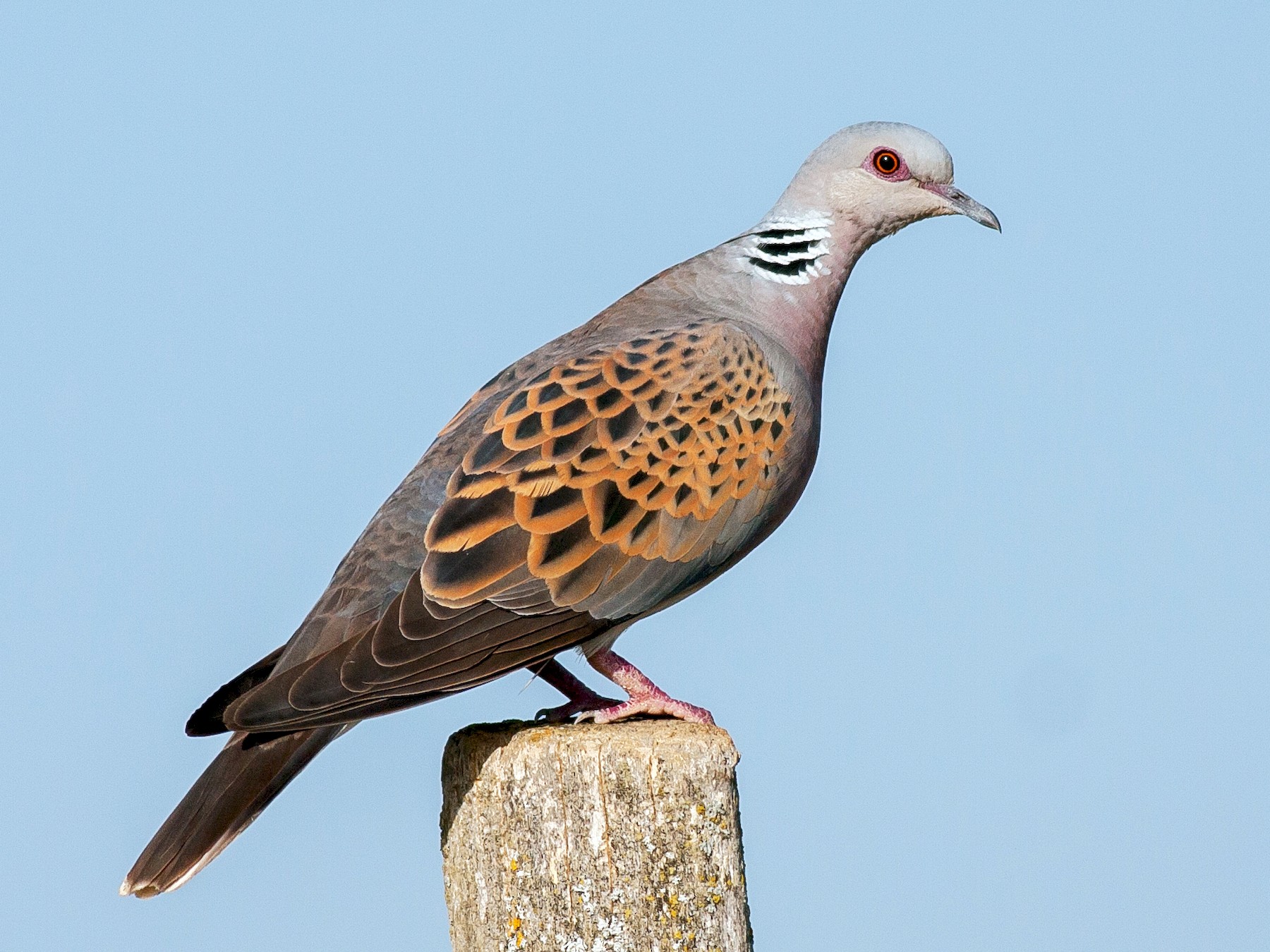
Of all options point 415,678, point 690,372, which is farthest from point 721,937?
point 690,372

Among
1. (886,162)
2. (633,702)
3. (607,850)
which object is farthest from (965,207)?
(607,850)

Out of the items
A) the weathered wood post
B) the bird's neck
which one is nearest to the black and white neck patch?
the bird's neck

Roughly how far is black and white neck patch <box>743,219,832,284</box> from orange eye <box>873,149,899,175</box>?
0.97 ft

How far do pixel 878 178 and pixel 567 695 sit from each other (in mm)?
2330

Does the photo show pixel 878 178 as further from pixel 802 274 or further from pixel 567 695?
pixel 567 695

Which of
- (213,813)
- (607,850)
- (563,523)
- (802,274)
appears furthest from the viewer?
(802,274)

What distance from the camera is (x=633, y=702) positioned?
17.4 feet

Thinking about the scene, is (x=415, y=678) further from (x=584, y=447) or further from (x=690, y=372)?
(x=690, y=372)

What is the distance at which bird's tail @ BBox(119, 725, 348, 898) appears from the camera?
187 inches

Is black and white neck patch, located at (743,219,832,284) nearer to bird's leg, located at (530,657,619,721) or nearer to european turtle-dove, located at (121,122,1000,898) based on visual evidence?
european turtle-dove, located at (121,122,1000,898)

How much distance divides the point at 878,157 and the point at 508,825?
333cm

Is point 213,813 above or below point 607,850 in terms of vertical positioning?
above

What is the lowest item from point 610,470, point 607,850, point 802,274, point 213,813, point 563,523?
point 607,850

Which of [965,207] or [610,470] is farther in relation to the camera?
[965,207]
